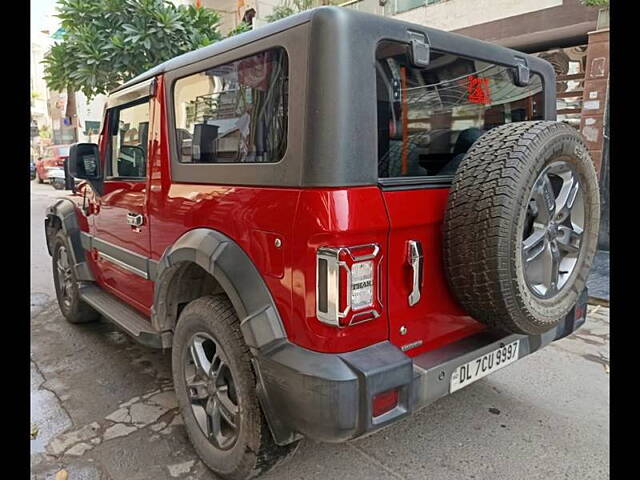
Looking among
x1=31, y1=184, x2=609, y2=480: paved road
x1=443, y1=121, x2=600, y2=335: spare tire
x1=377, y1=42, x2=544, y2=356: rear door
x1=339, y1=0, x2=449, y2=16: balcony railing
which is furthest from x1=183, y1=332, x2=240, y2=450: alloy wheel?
x1=339, y1=0, x2=449, y2=16: balcony railing

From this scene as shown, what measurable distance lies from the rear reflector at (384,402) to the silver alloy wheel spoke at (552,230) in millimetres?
734

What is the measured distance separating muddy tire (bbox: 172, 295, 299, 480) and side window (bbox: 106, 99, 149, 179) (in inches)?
44.1

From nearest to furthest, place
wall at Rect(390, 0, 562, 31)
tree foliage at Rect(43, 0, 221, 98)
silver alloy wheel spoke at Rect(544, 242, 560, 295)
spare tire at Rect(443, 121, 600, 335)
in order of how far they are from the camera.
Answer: spare tire at Rect(443, 121, 600, 335)
silver alloy wheel spoke at Rect(544, 242, 560, 295)
tree foliage at Rect(43, 0, 221, 98)
wall at Rect(390, 0, 562, 31)

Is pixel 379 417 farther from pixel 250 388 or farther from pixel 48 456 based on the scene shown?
pixel 48 456

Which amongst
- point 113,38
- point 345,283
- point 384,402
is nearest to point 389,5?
point 113,38

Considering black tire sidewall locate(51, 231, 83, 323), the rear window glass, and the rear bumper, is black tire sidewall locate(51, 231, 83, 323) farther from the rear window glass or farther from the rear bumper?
the rear window glass

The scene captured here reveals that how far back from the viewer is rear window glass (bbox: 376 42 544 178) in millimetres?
1933

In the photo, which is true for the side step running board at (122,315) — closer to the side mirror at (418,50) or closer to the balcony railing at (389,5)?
the side mirror at (418,50)

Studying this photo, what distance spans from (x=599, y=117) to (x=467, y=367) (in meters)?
5.66

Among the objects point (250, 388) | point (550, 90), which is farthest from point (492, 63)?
point (250, 388)

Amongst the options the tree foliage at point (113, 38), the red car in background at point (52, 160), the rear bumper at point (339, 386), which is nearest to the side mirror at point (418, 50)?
the rear bumper at point (339, 386)

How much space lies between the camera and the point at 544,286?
2.14 meters

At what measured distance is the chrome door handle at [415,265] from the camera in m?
1.88

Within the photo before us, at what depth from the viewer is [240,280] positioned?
1.98 m
